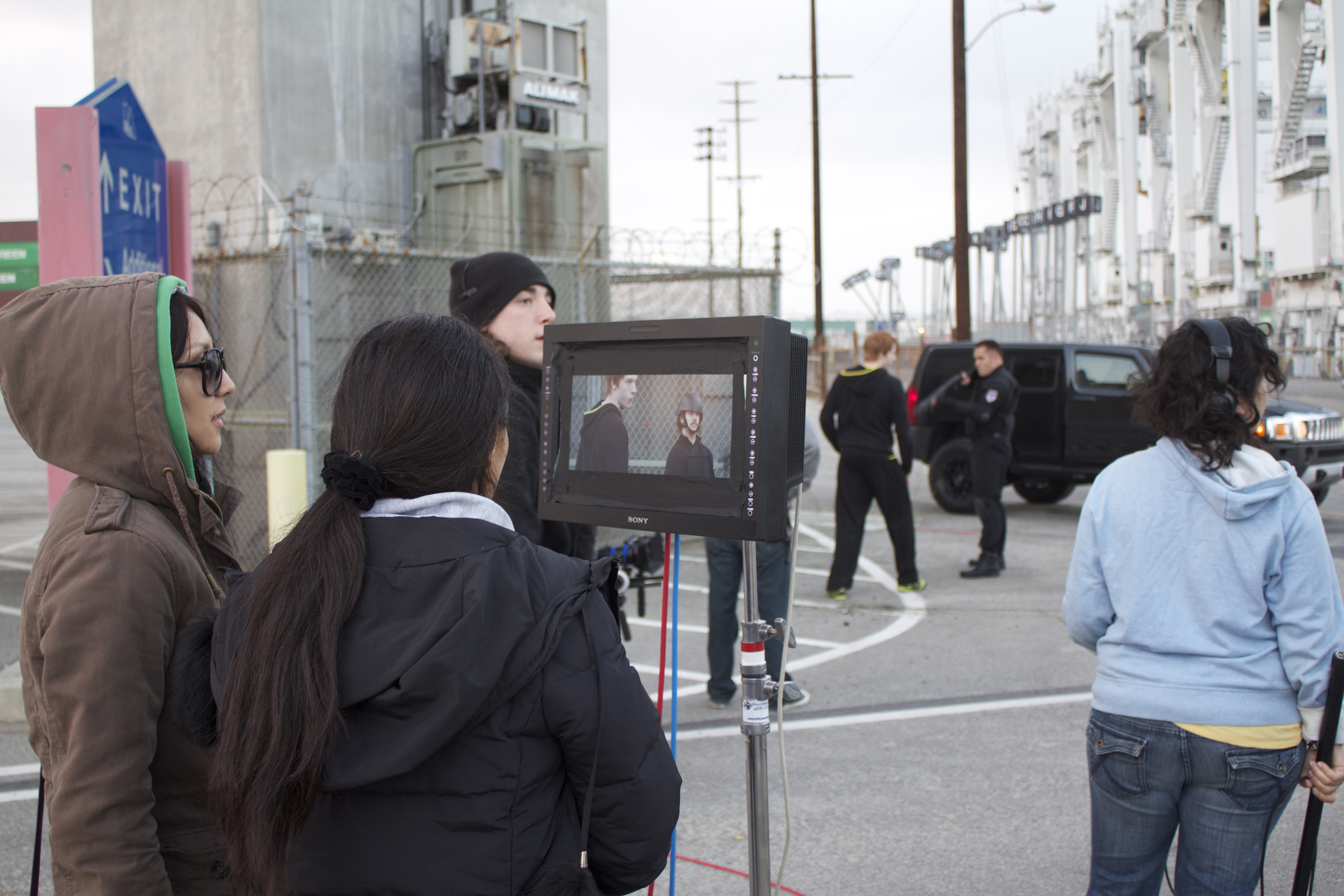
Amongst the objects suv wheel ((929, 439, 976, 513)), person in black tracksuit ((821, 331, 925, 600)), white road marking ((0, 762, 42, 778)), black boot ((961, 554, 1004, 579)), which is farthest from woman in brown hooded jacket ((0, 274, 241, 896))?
suv wheel ((929, 439, 976, 513))

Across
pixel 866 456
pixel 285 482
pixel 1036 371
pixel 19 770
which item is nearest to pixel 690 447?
pixel 19 770

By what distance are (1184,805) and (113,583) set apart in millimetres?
2211

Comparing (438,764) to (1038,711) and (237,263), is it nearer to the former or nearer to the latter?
(1038,711)

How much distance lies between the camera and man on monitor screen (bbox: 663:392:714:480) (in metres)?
2.03

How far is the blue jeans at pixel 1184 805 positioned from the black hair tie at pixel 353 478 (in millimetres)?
1774

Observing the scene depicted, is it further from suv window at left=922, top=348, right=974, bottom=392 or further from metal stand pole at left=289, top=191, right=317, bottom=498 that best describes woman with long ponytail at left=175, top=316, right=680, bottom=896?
suv window at left=922, top=348, right=974, bottom=392

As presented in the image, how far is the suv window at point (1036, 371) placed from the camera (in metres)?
11.6

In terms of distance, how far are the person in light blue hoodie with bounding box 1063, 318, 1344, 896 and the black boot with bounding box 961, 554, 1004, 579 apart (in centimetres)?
599

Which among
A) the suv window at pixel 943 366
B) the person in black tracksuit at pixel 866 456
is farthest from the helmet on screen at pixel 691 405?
the suv window at pixel 943 366

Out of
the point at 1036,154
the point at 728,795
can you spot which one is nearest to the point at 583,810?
the point at 728,795

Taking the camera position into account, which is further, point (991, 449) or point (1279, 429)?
point (1279, 429)

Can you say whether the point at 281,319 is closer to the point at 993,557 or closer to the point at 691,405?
the point at 993,557

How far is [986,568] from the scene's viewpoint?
8.27m

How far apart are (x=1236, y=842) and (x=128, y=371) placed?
7.90 feet
